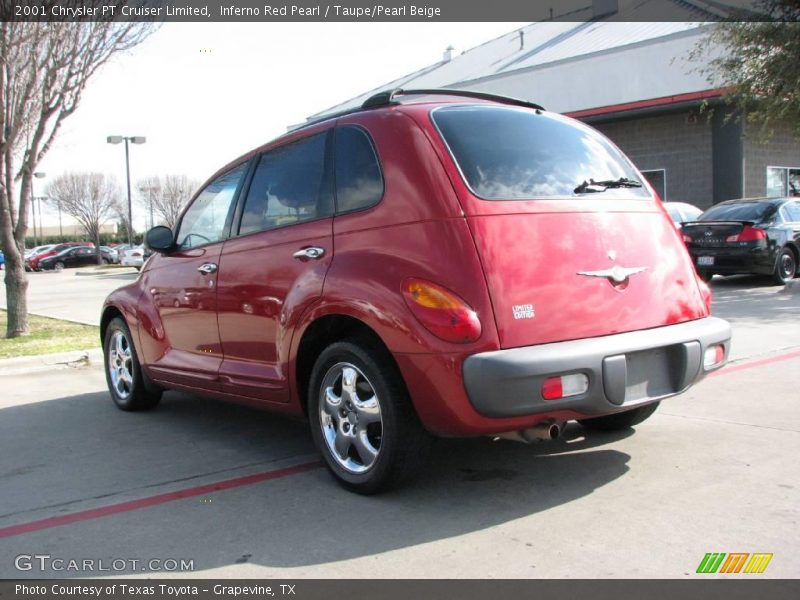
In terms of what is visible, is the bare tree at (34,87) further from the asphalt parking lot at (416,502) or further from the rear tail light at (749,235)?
the rear tail light at (749,235)

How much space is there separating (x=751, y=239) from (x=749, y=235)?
77 millimetres

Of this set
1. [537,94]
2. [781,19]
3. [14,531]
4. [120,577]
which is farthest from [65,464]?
[537,94]

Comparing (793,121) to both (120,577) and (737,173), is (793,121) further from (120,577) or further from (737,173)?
(120,577)

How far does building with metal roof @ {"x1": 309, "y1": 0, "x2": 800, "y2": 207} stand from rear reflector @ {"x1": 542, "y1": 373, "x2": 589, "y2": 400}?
771 inches

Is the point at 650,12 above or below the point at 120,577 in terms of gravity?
above

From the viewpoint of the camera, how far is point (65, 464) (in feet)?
16.4

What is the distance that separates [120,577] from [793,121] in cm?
1649

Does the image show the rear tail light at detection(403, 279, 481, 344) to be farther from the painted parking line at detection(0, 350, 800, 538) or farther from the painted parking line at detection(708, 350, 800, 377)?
the painted parking line at detection(708, 350, 800, 377)

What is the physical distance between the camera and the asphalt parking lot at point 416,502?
334cm

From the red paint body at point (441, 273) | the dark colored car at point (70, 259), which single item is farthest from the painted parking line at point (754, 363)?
the dark colored car at point (70, 259)

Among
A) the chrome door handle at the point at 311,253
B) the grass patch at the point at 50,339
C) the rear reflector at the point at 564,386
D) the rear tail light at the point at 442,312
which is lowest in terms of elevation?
the grass patch at the point at 50,339

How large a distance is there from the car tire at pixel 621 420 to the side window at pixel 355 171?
1983 millimetres
